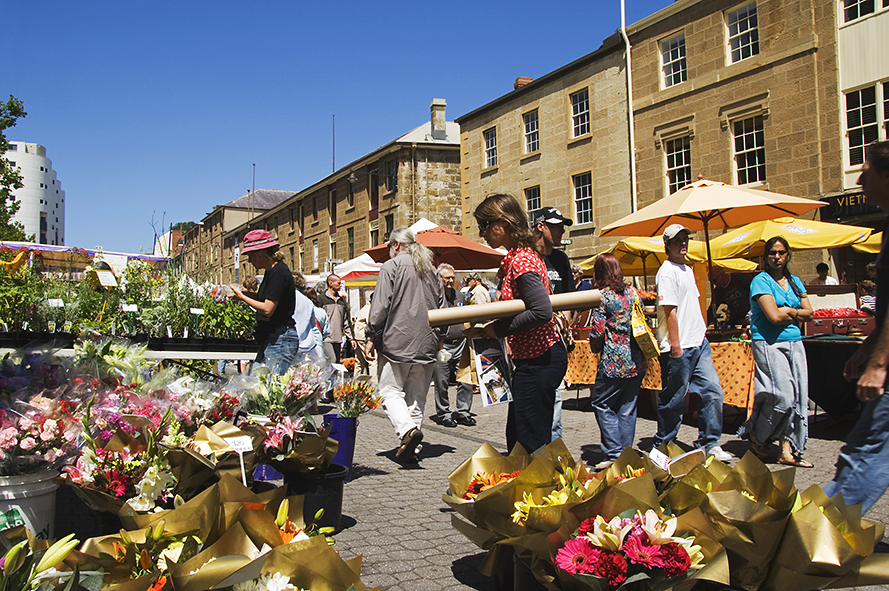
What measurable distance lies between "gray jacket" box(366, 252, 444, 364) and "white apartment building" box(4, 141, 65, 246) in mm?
124293

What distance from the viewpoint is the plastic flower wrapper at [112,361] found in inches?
163

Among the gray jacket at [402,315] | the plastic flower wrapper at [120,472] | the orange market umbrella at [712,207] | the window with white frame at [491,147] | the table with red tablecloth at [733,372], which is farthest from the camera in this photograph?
the window with white frame at [491,147]

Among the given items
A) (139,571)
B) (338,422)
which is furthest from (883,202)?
(338,422)

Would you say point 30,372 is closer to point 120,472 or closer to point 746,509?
point 120,472

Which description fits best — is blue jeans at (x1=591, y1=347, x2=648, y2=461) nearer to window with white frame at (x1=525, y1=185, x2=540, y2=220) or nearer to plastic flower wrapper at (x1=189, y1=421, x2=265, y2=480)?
plastic flower wrapper at (x1=189, y1=421, x2=265, y2=480)

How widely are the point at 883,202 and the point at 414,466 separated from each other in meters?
4.08

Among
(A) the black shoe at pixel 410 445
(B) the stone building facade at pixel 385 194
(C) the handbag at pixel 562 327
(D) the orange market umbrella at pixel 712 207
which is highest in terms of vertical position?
(B) the stone building facade at pixel 385 194

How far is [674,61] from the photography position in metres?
19.3

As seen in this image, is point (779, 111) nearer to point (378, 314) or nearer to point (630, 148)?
point (630, 148)

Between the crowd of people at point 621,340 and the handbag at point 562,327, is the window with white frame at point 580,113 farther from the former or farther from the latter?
the handbag at point 562,327

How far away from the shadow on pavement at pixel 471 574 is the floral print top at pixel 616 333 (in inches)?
97.1

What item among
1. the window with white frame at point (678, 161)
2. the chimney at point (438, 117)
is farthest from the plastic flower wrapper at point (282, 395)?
the chimney at point (438, 117)

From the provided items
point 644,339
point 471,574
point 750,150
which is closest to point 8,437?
point 471,574

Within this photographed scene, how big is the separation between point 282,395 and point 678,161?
57.7ft
